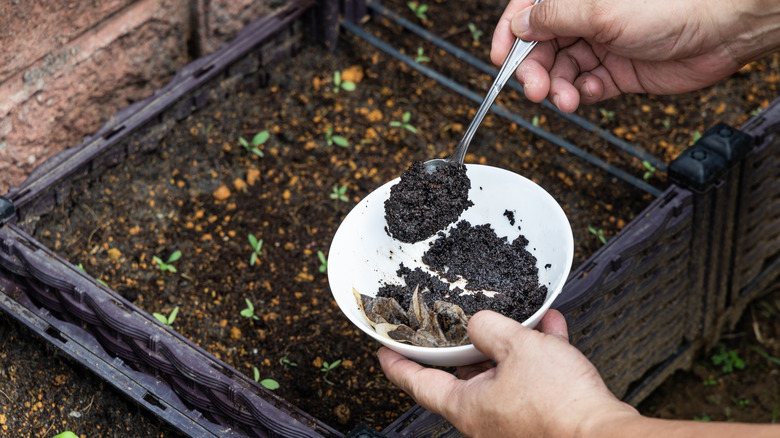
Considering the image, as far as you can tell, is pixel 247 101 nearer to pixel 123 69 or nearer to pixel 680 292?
pixel 123 69

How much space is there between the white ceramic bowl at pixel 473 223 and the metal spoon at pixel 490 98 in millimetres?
66

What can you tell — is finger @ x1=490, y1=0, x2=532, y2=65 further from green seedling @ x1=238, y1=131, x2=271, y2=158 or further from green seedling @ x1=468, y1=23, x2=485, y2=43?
green seedling @ x1=468, y1=23, x2=485, y2=43

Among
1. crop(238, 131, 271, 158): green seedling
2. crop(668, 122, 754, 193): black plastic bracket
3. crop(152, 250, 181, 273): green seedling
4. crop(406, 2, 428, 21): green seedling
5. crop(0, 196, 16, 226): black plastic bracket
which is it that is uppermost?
crop(668, 122, 754, 193): black plastic bracket

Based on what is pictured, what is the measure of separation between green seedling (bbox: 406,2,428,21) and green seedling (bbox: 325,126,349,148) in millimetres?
751

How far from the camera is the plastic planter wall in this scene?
2.11 metres

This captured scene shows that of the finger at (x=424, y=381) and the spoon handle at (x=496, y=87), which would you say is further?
the spoon handle at (x=496, y=87)

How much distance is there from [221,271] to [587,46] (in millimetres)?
1297

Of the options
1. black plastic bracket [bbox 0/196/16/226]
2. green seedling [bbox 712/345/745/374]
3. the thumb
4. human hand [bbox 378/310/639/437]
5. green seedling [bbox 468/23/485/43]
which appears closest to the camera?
human hand [bbox 378/310/639/437]

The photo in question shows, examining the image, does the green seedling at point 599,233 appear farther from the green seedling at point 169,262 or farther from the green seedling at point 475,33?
Answer: the green seedling at point 169,262

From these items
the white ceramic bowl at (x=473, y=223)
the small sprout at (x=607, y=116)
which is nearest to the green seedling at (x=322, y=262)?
the white ceramic bowl at (x=473, y=223)

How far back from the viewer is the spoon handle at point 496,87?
6.74 feet

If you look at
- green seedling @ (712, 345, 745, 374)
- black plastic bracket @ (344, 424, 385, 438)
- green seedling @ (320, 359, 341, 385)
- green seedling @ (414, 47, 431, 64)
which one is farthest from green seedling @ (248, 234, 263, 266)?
green seedling @ (712, 345, 745, 374)

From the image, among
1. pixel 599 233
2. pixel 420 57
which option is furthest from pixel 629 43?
pixel 420 57

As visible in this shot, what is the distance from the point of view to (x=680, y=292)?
2.79 m
